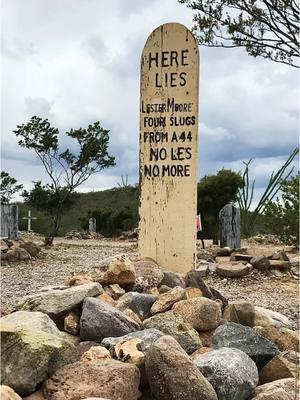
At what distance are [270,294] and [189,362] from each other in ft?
17.6

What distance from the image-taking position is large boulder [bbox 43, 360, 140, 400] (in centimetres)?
302

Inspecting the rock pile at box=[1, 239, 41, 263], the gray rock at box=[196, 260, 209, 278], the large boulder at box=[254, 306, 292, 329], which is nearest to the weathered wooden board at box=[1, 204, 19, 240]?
the rock pile at box=[1, 239, 41, 263]

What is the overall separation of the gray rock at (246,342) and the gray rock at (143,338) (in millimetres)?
477

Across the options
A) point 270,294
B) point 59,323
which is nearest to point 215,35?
point 270,294

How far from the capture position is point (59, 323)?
4.17 meters

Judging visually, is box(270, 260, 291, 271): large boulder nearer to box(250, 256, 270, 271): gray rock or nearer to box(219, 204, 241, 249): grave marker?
box(250, 256, 270, 271): gray rock

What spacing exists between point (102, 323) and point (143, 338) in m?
0.36

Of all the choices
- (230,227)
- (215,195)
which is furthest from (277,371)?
(215,195)

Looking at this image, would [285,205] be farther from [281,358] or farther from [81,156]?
[281,358]

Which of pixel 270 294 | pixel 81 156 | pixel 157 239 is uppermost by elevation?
pixel 81 156

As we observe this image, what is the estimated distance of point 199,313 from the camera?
4336 mm

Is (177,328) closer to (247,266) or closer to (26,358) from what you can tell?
(26,358)

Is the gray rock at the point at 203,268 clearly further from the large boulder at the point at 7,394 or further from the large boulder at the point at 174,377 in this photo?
the large boulder at the point at 7,394

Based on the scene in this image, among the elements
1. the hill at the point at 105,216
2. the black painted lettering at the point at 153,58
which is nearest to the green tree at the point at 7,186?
the hill at the point at 105,216
